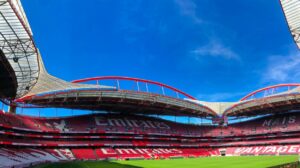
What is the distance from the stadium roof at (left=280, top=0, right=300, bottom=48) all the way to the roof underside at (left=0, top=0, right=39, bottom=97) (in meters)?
20.0

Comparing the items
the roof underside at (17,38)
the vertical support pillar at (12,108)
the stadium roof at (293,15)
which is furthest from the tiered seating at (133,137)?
the stadium roof at (293,15)

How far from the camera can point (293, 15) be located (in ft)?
71.8

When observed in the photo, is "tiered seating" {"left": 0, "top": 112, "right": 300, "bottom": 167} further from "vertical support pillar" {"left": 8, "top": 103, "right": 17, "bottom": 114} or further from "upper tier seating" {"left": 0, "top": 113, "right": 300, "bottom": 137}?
"vertical support pillar" {"left": 8, "top": 103, "right": 17, "bottom": 114}

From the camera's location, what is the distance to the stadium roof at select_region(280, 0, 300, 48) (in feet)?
69.6

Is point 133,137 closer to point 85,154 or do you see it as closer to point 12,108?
point 85,154

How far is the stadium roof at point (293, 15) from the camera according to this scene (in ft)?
69.6

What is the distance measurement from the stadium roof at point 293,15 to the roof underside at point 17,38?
65.7 ft

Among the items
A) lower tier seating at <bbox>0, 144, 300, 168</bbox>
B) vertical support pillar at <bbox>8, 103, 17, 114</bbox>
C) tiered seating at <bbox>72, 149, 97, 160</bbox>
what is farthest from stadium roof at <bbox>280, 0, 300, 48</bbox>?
vertical support pillar at <bbox>8, 103, 17, 114</bbox>

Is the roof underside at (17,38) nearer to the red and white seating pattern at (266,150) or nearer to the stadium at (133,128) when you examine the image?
the stadium at (133,128)

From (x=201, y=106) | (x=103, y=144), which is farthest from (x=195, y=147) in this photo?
(x=103, y=144)

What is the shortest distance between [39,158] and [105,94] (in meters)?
18.9

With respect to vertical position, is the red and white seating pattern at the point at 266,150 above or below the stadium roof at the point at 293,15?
below

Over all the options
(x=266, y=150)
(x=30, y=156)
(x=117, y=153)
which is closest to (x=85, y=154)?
(x=117, y=153)

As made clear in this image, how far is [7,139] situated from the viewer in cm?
5125
